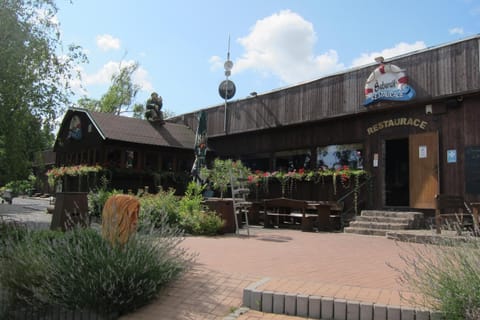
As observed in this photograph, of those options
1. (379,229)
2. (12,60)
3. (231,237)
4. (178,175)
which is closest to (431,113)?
(379,229)

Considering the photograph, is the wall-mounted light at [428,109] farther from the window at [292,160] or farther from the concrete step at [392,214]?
the window at [292,160]

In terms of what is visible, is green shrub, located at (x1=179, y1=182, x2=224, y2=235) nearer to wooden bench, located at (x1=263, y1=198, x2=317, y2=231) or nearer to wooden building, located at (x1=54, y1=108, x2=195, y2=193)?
wooden bench, located at (x1=263, y1=198, x2=317, y2=231)

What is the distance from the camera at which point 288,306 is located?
12.3ft

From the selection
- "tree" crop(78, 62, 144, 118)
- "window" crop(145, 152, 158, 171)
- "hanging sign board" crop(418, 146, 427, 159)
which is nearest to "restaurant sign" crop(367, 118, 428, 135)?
"hanging sign board" crop(418, 146, 427, 159)

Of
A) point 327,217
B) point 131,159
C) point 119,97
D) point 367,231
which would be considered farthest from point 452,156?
point 119,97

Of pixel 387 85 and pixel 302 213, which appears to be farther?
pixel 387 85

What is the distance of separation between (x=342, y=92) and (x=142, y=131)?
976 cm

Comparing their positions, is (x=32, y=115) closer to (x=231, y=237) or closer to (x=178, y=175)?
(x=231, y=237)

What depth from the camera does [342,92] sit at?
41.0ft

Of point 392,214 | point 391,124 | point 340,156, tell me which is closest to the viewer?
point 392,214

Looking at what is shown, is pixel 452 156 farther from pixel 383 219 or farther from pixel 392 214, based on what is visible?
pixel 383 219

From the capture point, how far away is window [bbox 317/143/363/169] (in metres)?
12.4

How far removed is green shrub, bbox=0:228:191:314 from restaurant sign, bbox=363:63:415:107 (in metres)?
8.46

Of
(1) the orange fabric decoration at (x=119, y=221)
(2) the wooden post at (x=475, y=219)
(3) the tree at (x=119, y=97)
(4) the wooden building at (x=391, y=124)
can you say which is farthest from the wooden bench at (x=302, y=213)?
(3) the tree at (x=119, y=97)
